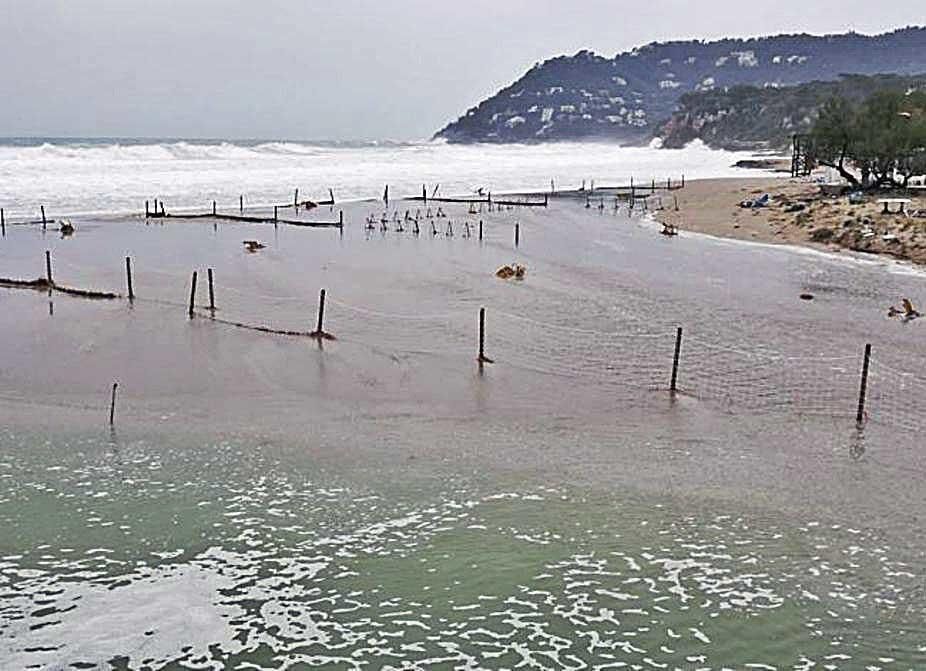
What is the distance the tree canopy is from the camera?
55094 mm

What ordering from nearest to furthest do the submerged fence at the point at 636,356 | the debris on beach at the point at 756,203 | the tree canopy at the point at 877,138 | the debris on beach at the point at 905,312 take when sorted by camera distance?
1. the submerged fence at the point at 636,356
2. the debris on beach at the point at 905,312
3. the tree canopy at the point at 877,138
4. the debris on beach at the point at 756,203

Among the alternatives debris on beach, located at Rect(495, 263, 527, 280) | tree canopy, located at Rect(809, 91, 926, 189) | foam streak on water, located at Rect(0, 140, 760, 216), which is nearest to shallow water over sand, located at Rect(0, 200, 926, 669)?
debris on beach, located at Rect(495, 263, 527, 280)

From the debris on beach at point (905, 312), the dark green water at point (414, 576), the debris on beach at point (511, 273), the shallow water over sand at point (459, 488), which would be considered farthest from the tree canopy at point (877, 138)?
the dark green water at point (414, 576)

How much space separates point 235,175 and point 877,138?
204 feet

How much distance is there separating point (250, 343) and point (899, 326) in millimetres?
18895

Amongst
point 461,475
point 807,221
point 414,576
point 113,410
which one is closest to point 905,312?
point 461,475

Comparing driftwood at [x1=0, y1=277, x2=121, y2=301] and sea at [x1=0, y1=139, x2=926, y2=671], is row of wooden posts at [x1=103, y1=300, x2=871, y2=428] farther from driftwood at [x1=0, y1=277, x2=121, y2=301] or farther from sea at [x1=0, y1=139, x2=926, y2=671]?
driftwood at [x1=0, y1=277, x2=121, y2=301]

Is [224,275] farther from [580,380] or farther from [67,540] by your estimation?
[67,540]

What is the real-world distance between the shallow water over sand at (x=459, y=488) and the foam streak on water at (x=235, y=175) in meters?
43.6

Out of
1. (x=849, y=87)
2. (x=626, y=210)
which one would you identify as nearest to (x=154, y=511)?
(x=626, y=210)

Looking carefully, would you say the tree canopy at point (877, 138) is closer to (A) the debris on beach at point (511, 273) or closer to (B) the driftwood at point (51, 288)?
(A) the debris on beach at point (511, 273)

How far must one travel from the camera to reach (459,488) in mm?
15773

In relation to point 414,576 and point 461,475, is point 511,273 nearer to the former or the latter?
point 461,475

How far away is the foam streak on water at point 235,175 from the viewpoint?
2800 inches
